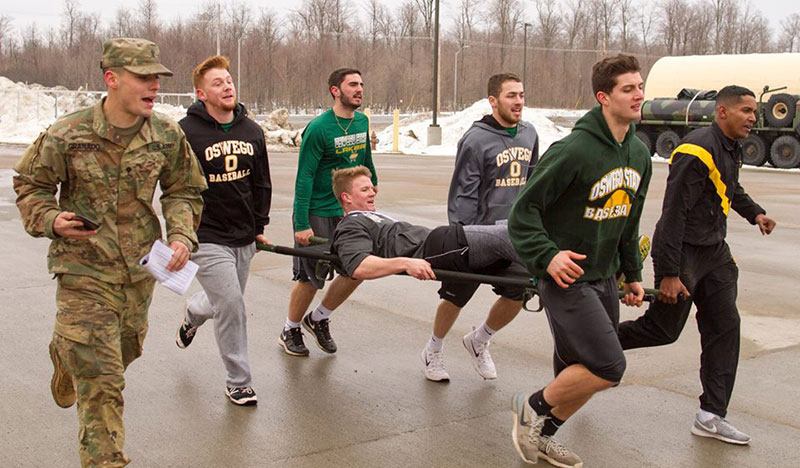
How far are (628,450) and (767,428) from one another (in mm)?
900

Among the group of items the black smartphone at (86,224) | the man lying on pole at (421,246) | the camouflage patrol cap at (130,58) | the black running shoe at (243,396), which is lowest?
the black running shoe at (243,396)

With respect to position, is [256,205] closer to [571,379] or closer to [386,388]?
[386,388]

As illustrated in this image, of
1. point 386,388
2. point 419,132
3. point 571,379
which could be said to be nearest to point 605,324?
point 571,379

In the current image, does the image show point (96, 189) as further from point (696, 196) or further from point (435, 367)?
point (696, 196)

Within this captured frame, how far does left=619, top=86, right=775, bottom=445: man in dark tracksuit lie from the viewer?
4988 millimetres

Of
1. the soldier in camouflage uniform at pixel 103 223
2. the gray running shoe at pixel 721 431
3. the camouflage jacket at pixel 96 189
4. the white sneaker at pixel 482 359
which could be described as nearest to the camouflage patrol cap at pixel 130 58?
the soldier in camouflage uniform at pixel 103 223

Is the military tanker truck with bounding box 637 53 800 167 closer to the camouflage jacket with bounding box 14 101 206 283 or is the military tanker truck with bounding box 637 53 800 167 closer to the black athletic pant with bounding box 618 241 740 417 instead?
the black athletic pant with bounding box 618 241 740 417

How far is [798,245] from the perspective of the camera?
12297 millimetres

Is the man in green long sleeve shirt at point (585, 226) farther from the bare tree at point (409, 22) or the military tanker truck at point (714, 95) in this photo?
the bare tree at point (409, 22)

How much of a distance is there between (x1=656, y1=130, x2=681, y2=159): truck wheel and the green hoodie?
27.3 meters

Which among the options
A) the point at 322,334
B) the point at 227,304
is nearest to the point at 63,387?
the point at 227,304

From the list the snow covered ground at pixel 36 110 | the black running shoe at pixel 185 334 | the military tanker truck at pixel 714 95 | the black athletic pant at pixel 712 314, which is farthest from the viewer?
the snow covered ground at pixel 36 110

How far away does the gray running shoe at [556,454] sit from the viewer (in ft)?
15.3

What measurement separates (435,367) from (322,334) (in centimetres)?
99
